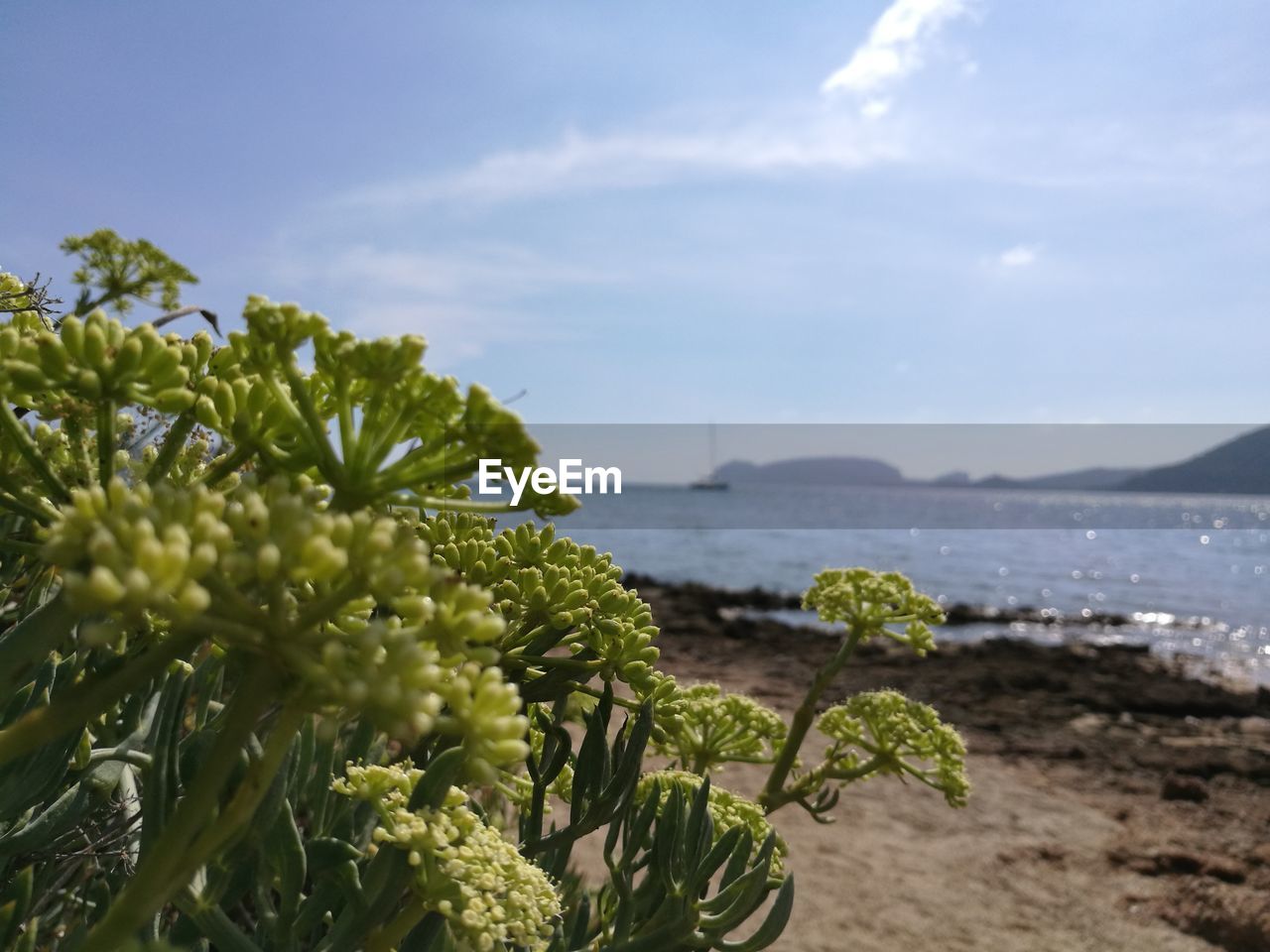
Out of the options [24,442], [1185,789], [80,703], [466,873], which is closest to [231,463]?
[24,442]

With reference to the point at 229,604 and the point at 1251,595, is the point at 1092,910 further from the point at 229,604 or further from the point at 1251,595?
the point at 1251,595

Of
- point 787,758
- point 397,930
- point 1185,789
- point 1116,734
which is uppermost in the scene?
→ point 397,930

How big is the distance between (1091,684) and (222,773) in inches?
825

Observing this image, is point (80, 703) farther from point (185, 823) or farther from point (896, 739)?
point (896, 739)

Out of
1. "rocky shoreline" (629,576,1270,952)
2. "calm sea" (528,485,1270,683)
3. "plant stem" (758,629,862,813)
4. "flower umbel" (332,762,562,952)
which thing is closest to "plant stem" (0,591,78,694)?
"flower umbel" (332,762,562,952)

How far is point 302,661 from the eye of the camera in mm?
798

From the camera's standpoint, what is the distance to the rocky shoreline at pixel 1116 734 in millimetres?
8766

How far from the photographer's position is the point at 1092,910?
26.6ft

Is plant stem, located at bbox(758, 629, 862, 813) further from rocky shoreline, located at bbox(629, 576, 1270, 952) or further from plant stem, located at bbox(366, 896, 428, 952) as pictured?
rocky shoreline, located at bbox(629, 576, 1270, 952)

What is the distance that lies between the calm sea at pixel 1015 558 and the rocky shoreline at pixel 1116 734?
233 inches

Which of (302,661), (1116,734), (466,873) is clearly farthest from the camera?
(1116,734)

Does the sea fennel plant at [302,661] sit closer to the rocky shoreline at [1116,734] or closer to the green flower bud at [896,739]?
the green flower bud at [896,739]

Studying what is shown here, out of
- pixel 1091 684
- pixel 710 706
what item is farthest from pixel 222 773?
pixel 1091 684

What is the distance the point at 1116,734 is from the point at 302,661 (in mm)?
17361
